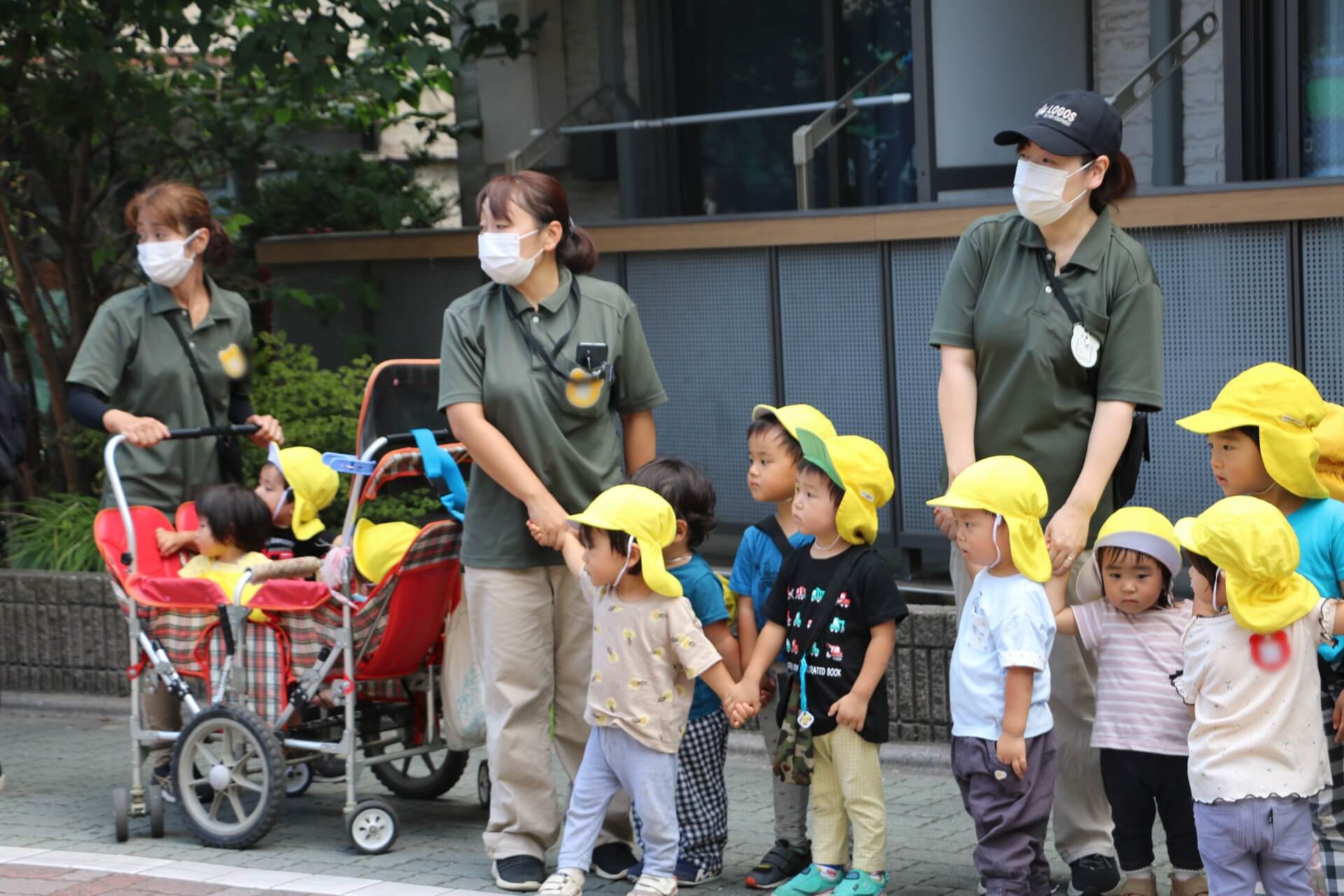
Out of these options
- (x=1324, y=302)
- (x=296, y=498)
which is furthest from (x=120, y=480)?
(x=1324, y=302)

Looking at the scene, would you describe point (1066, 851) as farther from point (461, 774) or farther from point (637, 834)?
point (461, 774)

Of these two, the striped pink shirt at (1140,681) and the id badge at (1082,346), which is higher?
the id badge at (1082,346)

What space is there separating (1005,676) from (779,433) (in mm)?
1049

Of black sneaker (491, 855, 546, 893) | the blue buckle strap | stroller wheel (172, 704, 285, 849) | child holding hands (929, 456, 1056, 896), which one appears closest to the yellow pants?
child holding hands (929, 456, 1056, 896)

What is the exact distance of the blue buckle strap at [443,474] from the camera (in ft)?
19.2

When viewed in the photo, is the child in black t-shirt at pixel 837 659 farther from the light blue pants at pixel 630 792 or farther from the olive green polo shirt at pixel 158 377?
the olive green polo shirt at pixel 158 377

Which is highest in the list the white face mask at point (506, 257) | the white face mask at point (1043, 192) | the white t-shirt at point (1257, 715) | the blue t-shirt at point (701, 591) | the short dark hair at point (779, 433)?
the white face mask at point (1043, 192)

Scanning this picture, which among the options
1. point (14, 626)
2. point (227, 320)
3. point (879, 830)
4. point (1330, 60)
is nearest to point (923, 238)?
point (1330, 60)

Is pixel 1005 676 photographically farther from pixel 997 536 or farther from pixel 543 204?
pixel 543 204

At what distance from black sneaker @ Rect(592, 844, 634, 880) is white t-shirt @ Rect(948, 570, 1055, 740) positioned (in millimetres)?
1284

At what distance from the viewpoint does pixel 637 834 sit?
5.52 metres

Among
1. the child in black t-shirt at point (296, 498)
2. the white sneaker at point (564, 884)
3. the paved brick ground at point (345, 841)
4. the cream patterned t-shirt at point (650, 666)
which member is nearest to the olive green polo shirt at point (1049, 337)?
the cream patterned t-shirt at point (650, 666)

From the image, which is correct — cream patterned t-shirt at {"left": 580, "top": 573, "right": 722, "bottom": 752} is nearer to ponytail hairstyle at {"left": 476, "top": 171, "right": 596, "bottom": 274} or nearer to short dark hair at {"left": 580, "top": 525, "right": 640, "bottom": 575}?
short dark hair at {"left": 580, "top": 525, "right": 640, "bottom": 575}

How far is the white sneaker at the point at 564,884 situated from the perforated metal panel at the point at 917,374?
10.3 ft
